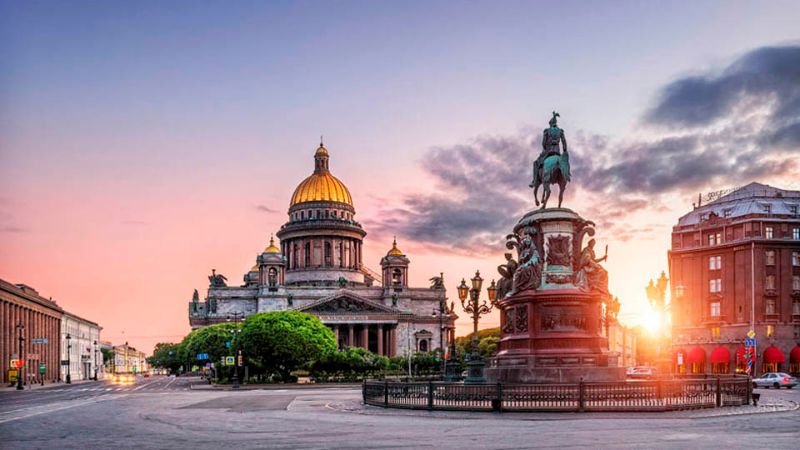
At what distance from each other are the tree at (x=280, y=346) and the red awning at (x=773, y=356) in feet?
139

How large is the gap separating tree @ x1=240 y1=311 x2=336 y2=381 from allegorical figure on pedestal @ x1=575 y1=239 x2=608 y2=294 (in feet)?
192

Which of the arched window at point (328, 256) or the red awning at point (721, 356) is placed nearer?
the red awning at point (721, 356)

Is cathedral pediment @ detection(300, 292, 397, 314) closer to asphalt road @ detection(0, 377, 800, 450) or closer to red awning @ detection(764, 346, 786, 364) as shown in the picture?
red awning @ detection(764, 346, 786, 364)

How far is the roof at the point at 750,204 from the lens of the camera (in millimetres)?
97188

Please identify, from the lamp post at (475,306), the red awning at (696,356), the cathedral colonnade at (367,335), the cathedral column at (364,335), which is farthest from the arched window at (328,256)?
the lamp post at (475,306)

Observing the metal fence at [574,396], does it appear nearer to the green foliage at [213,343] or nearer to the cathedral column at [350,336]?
the green foliage at [213,343]

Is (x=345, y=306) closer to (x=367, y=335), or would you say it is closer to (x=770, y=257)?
(x=367, y=335)

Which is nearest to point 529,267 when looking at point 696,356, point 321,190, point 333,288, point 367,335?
point 696,356

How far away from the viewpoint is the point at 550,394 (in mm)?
31062

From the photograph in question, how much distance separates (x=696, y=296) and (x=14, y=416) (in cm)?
7826

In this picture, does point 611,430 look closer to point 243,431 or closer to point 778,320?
point 243,431

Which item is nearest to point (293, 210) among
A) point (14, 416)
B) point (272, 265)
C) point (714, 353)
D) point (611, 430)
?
point (272, 265)

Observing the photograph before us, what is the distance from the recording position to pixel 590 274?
35438 millimetres

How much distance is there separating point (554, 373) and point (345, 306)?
12530 centimetres
